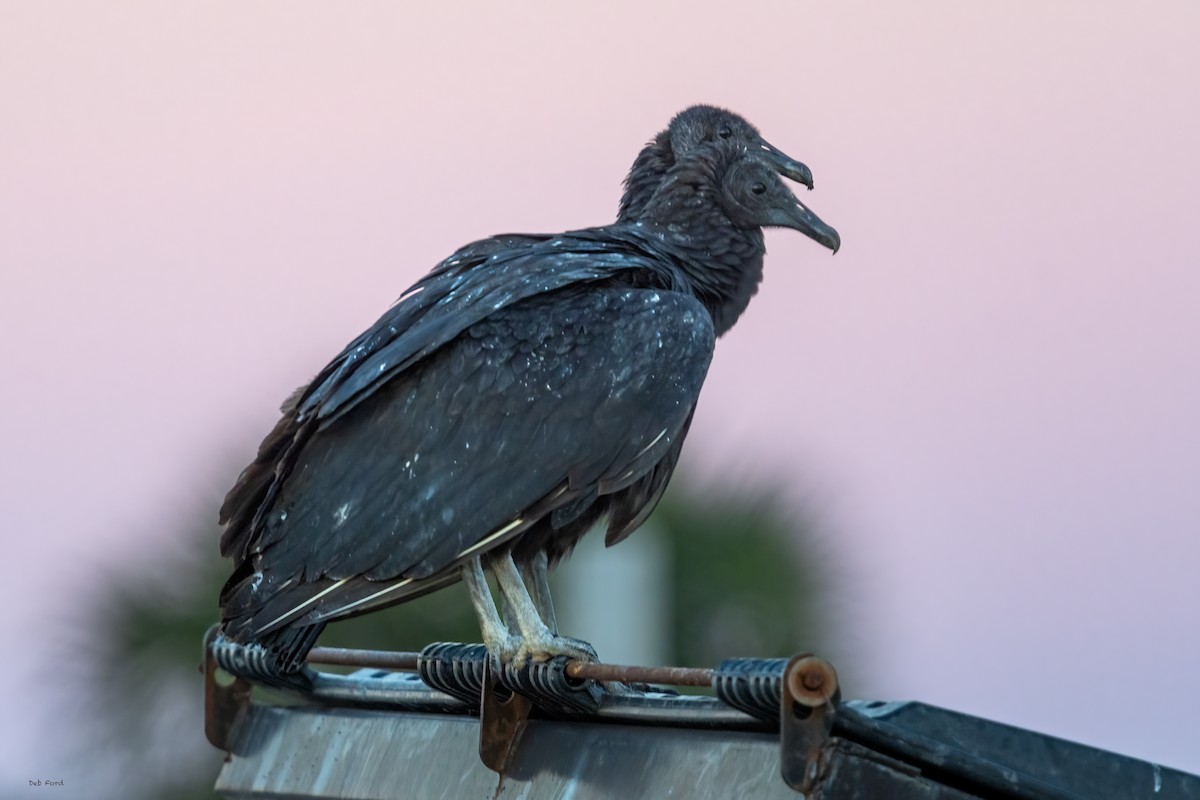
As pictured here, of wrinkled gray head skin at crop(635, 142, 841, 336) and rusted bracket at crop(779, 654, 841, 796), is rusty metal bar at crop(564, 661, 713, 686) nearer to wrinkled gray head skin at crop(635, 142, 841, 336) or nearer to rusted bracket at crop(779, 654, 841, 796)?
rusted bracket at crop(779, 654, 841, 796)

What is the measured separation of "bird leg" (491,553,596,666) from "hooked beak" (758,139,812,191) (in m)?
1.30

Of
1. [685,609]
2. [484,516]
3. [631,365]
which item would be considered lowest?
[685,609]

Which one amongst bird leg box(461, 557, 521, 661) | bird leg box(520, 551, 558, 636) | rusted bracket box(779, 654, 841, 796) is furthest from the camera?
bird leg box(520, 551, 558, 636)

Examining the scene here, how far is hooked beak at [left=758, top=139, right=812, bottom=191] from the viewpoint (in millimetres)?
4199

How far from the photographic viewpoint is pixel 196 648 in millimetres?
9367

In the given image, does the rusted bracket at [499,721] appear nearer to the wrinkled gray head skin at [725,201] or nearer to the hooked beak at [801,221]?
the wrinkled gray head skin at [725,201]

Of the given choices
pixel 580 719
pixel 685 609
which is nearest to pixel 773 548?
pixel 685 609

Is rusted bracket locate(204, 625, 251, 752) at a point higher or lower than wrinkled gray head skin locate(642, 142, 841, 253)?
lower

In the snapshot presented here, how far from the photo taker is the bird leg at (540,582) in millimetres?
3838

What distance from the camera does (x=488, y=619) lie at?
3320mm

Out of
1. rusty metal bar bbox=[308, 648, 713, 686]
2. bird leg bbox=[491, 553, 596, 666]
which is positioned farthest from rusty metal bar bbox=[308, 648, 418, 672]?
bird leg bbox=[491, 553, 596, 666]

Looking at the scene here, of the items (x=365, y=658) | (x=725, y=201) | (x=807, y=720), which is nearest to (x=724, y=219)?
(x=725, y=201)

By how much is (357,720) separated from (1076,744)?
1.42m

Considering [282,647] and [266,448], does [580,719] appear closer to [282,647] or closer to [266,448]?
[282,647]
